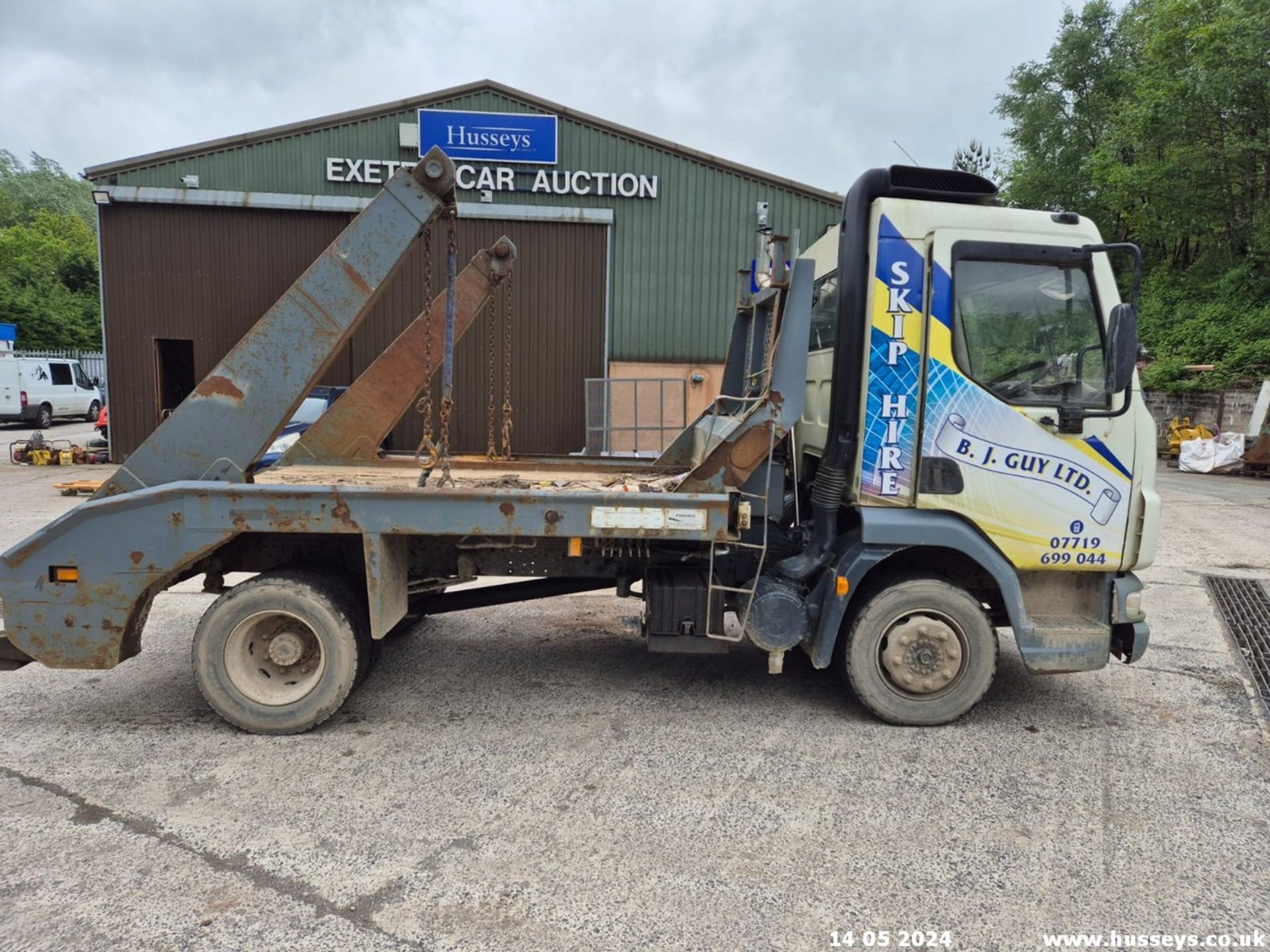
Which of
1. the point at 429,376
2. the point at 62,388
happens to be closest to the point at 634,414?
the point at 429,376

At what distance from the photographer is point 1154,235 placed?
1061 inches

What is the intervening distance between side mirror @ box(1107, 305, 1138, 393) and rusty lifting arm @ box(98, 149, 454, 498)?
11.5 feet

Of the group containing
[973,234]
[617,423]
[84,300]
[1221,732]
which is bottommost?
[1221,732]

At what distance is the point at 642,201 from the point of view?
14.3 m

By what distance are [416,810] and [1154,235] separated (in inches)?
1242

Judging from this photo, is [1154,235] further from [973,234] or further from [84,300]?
[84,300]

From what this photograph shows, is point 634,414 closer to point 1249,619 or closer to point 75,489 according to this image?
point 75,489

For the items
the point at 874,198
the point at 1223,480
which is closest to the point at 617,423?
the point at 874,198

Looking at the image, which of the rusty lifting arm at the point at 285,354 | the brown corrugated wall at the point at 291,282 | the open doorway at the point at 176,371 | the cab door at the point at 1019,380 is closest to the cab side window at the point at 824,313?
the cab door at the point at 1019,380

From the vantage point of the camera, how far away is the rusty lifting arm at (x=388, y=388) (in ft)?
18.2

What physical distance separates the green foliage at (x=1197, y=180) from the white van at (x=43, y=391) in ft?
106

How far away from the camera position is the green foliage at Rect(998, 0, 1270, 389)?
21062 mm

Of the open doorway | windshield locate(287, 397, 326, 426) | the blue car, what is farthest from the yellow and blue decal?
the open doorway

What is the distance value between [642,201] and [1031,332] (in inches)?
439
